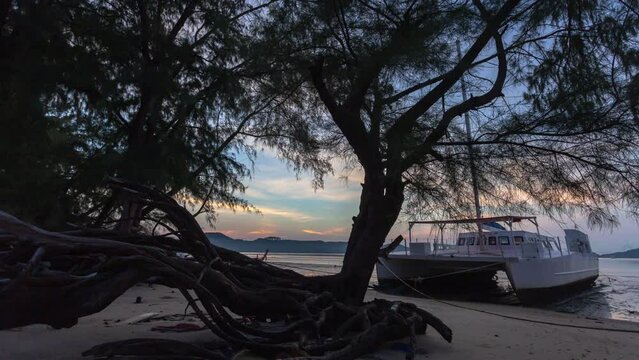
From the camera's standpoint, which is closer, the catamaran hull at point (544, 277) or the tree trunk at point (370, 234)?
the tree trunk at point (370, 234)

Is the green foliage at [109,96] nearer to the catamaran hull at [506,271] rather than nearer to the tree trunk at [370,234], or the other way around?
the tree trunk at [370,234]

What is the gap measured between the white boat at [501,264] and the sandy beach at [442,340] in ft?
18.2

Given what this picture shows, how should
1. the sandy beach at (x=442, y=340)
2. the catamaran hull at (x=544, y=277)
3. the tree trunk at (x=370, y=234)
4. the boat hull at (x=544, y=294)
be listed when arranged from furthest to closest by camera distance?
the boat hull at (x=544, y=294) < the catamaran hull at (x=544, y=277) < the tree trunk at (x=370, y=234) < the sandy beach at (x=442, y=340)

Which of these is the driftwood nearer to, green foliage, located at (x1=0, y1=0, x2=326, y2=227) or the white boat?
green foliage, located at (x1=0, y1=0, x2=326, y2=227)

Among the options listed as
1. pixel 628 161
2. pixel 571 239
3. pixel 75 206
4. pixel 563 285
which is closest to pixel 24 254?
pixel 628 161

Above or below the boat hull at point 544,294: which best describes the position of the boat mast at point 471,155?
above

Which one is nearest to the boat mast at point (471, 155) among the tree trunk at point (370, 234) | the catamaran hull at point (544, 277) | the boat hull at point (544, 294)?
the tree trunk at point (370, 234)

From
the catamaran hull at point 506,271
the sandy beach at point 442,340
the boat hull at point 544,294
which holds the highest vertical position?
the catamaran hull at point 506,271

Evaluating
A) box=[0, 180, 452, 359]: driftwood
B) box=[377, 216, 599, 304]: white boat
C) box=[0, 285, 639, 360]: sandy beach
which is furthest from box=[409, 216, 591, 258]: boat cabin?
box=[0, 180, 452, 359]: driftwood

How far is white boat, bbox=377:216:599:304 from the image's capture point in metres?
15.3

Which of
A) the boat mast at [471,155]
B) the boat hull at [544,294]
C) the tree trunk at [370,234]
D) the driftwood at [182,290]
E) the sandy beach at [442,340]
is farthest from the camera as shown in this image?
the boat hull at [544,294]

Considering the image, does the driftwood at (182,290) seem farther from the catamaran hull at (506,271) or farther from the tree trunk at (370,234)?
the catamaran hull at (506,271)

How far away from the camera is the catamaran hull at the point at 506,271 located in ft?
49.8

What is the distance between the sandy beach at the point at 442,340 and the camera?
5.11 meters
